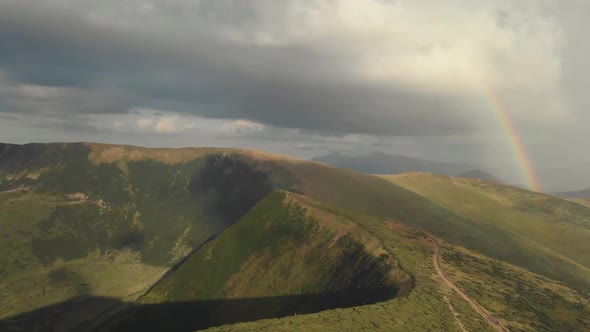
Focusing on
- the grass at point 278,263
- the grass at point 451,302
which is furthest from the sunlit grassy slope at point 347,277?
the grass at point 278,263

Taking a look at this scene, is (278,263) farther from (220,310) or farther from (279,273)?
(220,310)

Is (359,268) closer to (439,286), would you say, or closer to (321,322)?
(439,286)

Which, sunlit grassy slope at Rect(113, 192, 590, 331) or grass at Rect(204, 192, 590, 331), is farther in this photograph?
sunlit grassy slope at Rect(113, 192, 590, 331)

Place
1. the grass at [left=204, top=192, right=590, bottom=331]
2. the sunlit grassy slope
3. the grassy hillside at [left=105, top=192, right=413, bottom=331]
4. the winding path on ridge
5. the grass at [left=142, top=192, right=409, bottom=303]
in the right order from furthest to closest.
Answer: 1. the grass at [left=142, top=192, right=409, bottom=303]
2. the grassy hillside at [left=105, top=192, right=413, bottom=331]
3. the winding path on ridge
4. the sunlit grassy slope
5. the grass at [left=204, top=192, right=590, bottom=331]

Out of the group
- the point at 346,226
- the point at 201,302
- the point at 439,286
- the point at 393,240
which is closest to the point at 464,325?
the point at 439,286

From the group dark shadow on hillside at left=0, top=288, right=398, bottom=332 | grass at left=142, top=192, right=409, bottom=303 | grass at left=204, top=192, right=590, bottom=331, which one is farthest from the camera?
grass at left=142, top=192, right=409, bottom=303

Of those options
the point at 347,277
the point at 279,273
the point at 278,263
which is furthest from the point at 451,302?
the point at 278,263

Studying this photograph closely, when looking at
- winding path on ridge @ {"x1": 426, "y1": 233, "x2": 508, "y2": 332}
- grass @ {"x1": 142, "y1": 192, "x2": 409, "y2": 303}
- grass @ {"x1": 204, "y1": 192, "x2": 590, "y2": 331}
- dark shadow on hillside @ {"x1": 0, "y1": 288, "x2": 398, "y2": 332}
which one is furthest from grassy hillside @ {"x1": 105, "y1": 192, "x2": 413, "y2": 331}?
winding path on ridge @ {"x1": 426, "y1": 233, "x2": 508, "y2": 332}

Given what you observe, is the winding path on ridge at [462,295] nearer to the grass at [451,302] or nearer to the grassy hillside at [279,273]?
the grass at [451,302]

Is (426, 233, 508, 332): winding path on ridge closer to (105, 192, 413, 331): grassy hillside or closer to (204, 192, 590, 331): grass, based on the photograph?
(204, 192, 590, 331): grass

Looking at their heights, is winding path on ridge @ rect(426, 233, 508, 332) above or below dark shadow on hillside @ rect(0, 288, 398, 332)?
above
